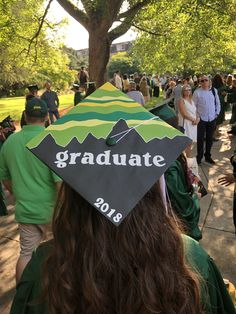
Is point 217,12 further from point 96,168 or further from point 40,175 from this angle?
point 96,168

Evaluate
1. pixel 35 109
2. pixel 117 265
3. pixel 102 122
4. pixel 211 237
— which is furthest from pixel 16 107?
pixel 117 265

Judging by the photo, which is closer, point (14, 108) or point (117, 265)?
point (117, 265)

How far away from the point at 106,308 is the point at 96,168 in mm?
442

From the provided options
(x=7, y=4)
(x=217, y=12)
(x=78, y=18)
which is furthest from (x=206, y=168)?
(x=7, y=4)

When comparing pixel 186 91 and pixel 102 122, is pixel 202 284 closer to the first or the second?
pixel 102 122

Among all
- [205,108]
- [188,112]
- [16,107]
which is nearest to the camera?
[188,112]

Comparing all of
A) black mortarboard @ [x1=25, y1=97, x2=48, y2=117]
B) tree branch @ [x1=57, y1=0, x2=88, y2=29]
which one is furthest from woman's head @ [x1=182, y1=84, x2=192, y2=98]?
black mortarboard @ [x1=25, y1=97, x2=48, y2=117]

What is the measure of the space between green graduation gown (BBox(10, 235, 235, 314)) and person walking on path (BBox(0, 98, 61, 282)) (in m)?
1.56

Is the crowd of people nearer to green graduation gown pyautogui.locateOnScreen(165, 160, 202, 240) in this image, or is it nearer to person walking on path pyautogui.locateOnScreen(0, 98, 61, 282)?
green graduation gown pyautogui.locateOnScreen(165, 160, 202, 240)

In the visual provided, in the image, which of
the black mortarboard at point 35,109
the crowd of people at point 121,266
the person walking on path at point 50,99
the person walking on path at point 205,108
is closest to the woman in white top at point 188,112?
the person walking on path at point 205,108

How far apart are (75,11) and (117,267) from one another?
819 cm

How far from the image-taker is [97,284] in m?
1.11

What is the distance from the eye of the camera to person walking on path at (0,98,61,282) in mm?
2898

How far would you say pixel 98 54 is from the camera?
838 centimetres
